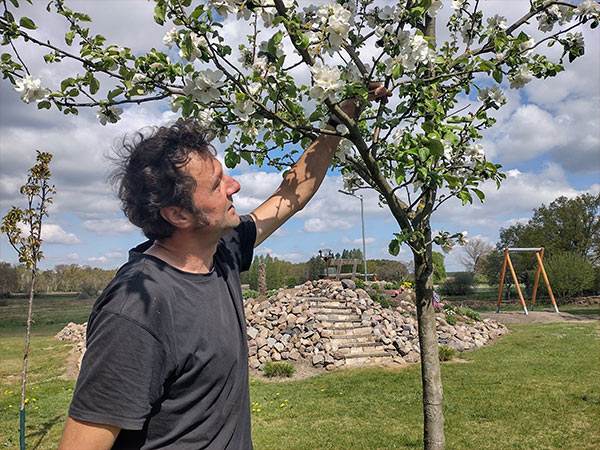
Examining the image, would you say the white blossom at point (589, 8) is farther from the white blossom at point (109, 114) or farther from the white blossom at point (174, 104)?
the white blossom at point (109, 114)

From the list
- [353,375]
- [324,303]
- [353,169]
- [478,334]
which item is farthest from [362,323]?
[353,169]

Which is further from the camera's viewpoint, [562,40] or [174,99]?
[562,40]

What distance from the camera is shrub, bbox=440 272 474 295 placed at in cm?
3547

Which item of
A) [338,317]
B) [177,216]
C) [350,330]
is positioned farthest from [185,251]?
[338,317]

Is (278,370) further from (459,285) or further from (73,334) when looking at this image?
(459,285)

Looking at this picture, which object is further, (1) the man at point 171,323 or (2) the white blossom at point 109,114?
(2) the white blossom at point 109,114

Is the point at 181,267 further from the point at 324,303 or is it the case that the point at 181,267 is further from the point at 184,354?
the point at 324,303

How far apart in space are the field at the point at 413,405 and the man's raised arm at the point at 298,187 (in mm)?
4506

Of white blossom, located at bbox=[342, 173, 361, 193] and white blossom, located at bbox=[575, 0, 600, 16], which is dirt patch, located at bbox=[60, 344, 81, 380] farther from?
white blossom, located at bbox=[575, 0, 600, 16]

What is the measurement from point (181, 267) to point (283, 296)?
40.5 feet

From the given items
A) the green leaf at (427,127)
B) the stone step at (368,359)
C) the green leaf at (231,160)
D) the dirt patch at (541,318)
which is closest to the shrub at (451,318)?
the stone step at (368,359)

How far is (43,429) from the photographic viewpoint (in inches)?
277

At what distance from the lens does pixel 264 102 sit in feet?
7.46

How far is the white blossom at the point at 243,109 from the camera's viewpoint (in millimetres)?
2078
